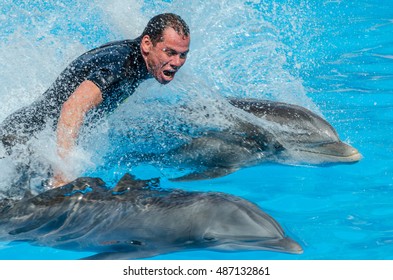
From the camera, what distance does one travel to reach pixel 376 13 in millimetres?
12969

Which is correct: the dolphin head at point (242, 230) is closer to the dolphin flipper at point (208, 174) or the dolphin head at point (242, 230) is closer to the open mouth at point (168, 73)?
the dolphin flipper at point (208, 174)

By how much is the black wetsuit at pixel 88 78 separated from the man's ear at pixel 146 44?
0.24 feet

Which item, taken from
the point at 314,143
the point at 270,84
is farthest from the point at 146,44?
the point at 270,84

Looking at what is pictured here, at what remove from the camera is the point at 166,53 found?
6.55m

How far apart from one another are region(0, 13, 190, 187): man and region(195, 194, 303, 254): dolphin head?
1973 mm

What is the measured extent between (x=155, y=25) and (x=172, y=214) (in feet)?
7.83

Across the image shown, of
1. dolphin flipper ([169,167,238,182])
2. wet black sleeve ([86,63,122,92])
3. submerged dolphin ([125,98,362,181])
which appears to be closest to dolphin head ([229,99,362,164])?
submerged dolphin ([125,98,362,181])

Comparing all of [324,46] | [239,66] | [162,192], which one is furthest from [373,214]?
[324,46]

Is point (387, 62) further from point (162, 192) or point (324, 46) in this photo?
point (162, 192)

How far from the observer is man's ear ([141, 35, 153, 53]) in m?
6.64

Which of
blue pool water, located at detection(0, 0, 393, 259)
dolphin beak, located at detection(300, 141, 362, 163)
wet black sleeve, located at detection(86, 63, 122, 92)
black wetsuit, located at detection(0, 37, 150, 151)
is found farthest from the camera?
dolphin beak, located at detection(300, 141, 362, 163)

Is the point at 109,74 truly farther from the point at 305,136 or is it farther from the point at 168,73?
the point at 305,136

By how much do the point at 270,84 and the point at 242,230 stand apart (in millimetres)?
4357

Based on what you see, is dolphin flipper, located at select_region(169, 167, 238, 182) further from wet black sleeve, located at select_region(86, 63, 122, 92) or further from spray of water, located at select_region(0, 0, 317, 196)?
wet black sleeve, located at select_region(86, 63, 122, 92)
